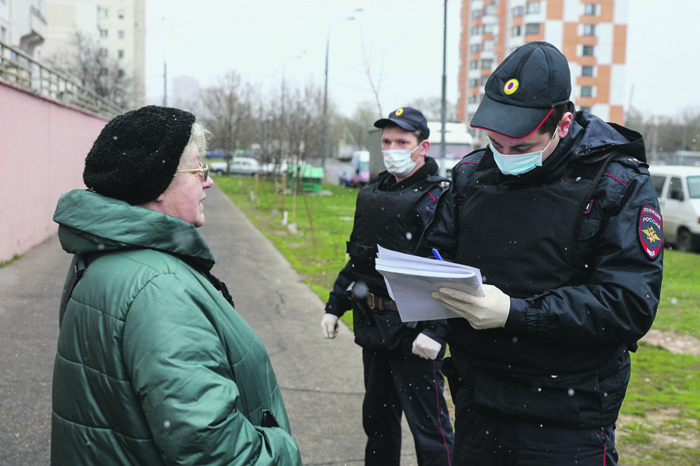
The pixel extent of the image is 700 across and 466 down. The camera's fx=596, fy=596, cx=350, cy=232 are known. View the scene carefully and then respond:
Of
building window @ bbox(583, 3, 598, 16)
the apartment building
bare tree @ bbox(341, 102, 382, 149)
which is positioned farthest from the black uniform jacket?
building window @ bbox(583, 3, 598, 16)

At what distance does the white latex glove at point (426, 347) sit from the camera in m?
3.06

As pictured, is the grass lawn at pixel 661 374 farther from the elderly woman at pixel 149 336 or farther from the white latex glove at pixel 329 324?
the elderly woman at pixel 149 336

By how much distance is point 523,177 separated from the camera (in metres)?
2.23

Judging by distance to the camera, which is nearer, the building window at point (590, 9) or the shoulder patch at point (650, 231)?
the shoulder patch at point (650, 231)

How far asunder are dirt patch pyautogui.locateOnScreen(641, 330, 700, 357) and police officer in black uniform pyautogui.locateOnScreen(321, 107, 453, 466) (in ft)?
14.2

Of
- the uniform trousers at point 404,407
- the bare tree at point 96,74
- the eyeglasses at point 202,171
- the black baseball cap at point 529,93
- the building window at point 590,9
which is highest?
the building window at point 590,9

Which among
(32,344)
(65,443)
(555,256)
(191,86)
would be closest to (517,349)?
(555,256)

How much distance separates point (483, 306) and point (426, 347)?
1110 mm

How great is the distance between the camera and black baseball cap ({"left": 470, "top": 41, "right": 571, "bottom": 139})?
2.10 meters

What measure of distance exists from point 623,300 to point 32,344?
588 centimetres

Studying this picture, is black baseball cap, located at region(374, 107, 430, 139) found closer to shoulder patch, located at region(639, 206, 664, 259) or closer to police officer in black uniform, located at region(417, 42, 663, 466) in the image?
police officer in black uniform, located at region(417, 42, 663, 466)

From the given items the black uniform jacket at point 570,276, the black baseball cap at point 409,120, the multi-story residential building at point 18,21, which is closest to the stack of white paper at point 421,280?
the black uniform jacket at point 570,276

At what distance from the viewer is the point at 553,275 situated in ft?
6.79

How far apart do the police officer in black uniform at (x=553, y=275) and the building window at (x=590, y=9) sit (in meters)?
60.5
